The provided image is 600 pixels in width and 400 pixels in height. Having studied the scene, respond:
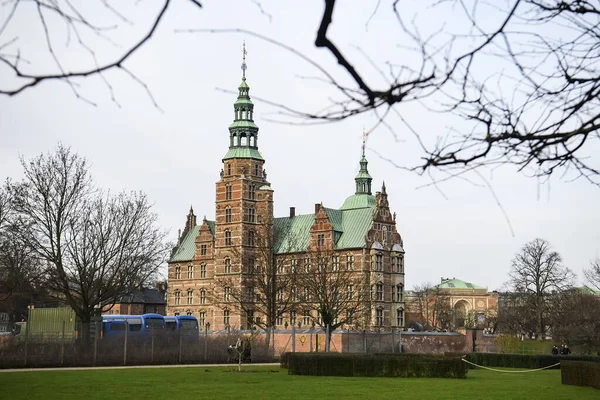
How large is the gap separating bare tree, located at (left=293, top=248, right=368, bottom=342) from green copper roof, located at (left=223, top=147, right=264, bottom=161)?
11.4 m

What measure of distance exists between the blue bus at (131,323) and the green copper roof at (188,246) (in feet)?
70.9

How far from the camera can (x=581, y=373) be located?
26844mm

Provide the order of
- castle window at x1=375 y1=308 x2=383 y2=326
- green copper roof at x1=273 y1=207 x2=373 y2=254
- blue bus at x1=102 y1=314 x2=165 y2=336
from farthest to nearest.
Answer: green copper roof at x1=273 y1=207 x2=373 y2=254 → castle window at x1=375 y1=308 x2=383 y2=326 → blue bus at x1=102 y1=314 x2=165 y2=336

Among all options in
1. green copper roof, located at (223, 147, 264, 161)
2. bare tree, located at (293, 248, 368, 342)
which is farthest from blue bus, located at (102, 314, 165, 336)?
green copper roof, located at (223, 147, 264, 161)

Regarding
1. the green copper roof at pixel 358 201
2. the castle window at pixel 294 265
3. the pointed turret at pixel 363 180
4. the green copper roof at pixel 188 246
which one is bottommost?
the castle window at pixel 294 265

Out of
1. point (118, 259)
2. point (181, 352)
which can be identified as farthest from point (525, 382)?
point (118, 259)

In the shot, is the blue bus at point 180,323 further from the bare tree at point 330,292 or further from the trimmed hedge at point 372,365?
the trimmed hedge at point 372,365

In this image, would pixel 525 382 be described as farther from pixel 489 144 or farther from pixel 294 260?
pixel 294 260

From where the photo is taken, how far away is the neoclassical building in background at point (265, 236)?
70.5 m

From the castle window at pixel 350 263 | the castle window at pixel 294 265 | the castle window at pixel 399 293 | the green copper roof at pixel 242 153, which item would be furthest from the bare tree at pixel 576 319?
the green copper roof at pixel 242 153

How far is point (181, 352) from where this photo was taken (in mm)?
43469

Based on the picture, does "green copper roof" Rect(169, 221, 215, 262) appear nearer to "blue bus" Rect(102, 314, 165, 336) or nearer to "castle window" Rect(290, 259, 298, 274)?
"castle window" Rect(290, 259, 298, 274)

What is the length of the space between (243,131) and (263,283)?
1643 centimetres

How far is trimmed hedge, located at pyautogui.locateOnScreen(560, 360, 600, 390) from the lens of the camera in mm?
25531
